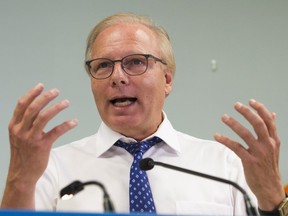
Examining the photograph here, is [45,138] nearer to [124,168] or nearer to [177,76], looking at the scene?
[124,168]

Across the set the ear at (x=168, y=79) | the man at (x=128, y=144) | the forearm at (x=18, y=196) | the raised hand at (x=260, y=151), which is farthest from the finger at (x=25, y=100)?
the ear at (x=168, y=79)

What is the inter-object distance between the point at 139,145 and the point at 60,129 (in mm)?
425

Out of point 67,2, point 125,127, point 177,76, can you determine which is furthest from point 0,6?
point 125,127

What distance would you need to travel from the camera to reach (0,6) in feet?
7.11

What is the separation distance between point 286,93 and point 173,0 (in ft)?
2.41

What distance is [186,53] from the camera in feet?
7.50

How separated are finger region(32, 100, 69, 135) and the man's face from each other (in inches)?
14.8

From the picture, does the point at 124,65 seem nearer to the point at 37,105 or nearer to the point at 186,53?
the point at 37,105

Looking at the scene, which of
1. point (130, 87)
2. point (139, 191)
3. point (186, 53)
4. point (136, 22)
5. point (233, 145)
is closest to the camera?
point (233, 145)

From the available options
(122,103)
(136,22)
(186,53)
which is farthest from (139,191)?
(186,53)

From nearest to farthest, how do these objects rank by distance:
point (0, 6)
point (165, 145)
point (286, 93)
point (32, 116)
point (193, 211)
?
1. point (32, 116)
2. point (193, 211)
3. point (165, 145)
4. point (0, 6)
5. point (286, 93)

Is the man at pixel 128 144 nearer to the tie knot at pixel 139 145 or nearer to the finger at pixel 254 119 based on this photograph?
the tie knot at pixel 139 145

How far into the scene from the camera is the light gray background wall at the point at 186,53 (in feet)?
7.07

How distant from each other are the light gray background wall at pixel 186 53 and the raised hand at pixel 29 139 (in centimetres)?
108
